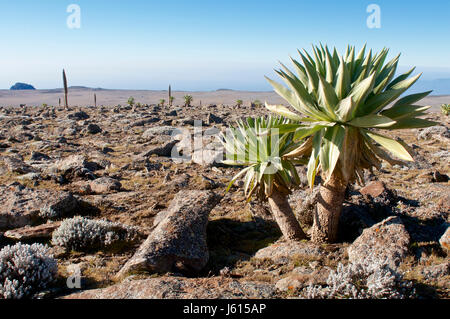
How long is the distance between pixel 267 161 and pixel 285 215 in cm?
104

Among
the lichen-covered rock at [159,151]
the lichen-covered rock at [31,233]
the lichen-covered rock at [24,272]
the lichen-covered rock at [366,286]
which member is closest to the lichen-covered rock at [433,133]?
the lichen-covered rock at [159,151]

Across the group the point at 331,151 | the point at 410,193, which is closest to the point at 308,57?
the point at 331,151

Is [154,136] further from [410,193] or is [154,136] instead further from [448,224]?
[448,224]

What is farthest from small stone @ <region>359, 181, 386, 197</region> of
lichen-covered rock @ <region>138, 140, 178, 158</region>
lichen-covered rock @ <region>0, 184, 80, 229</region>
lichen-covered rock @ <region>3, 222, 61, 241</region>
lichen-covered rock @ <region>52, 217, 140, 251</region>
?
lichen-covered rock @ <region>138, 140, 178, 158</region>

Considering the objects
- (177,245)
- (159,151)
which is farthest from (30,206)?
(159,151)

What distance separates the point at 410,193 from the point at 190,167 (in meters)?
6.65

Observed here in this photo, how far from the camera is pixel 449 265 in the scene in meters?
3.66

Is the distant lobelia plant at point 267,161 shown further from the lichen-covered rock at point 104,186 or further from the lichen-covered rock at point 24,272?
the lichen-covered rock at point 104,186

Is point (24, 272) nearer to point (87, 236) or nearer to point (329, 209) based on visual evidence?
point (87, 236)

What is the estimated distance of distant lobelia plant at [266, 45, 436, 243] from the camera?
11.3 feet

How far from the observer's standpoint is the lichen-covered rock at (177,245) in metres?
4.30

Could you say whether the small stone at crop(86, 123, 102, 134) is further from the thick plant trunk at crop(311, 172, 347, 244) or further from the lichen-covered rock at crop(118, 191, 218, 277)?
the thick plant trunk at crop(311, 172, 347, 244)

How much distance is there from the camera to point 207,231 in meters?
6.02

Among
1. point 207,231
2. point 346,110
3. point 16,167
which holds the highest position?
point 346,110
